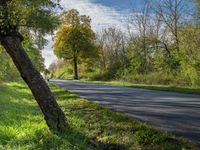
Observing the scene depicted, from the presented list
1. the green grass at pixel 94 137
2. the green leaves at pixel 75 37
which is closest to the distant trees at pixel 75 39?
the green leaves at pixel 75 37

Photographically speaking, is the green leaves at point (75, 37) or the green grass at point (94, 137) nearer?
the green grass at point (94, 137)

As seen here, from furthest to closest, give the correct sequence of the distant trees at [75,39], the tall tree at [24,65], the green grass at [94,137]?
the distant trees at [75,39]
the tall tree at [24,65]
the green grass at [94,137]

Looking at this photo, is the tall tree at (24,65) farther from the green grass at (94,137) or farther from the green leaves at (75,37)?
Answer: the green leaves at (75,37)

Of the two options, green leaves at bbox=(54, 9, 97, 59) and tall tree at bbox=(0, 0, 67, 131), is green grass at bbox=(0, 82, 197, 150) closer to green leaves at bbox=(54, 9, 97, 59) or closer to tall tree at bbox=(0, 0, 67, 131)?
tall tree at bbox=(0, 0, 67, 131)

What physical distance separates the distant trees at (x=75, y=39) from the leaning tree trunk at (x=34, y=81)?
2669 inches

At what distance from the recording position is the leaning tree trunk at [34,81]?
11062 mm

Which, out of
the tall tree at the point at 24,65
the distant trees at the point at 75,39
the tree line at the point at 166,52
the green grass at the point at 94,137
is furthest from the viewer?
the distant trees at the point at 75,39

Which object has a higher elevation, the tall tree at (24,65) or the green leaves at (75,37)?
the green leaves at (75,37)

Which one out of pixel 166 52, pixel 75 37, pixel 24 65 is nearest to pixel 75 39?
pixel 75 37

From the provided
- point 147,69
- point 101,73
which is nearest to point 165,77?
point 147,69


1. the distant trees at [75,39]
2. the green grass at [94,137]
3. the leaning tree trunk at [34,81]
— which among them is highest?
the distant trees at [75,39]

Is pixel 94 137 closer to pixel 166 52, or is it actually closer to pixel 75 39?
pixel 166 52

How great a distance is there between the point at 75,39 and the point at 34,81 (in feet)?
232

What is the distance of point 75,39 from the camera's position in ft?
267
